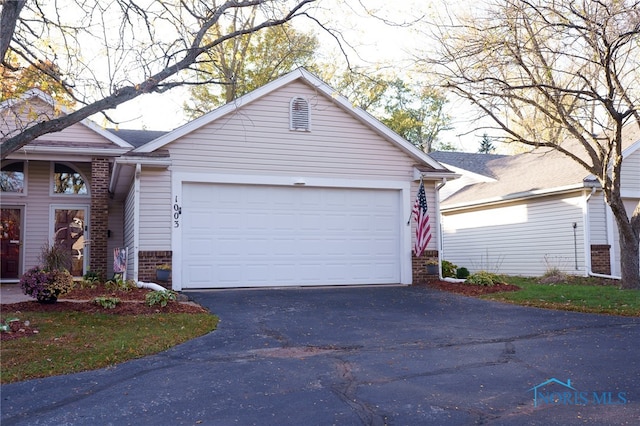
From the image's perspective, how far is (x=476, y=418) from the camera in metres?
4.36

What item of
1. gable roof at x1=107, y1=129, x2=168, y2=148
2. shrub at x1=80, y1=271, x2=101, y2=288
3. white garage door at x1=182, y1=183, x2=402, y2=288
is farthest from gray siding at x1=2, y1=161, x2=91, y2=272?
white garage door at x1=182, y1=183, x2=402, y2=288

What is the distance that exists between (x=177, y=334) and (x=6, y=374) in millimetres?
2259

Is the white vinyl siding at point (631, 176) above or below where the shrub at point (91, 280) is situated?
above

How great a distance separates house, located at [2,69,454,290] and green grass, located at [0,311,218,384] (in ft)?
11.4

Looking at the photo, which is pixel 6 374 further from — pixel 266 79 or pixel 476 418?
pixel 266 79

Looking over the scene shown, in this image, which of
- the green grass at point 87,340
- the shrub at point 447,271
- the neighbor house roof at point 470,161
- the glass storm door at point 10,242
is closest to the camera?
the green grass at point 87,340

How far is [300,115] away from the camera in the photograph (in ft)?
44.0

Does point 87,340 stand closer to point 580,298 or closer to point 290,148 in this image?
point 290,148

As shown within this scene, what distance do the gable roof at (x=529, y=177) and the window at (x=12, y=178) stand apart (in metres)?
13.8

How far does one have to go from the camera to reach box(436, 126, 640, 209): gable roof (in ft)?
54.5

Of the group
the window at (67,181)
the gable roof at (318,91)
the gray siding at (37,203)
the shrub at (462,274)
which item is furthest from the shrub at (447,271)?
the window at (67,181)

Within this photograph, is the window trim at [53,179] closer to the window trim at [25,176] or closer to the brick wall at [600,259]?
the window trim at [25,176]

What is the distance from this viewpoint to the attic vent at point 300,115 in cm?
1334

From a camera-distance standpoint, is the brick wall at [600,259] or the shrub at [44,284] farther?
the brick wall at [600,259]
